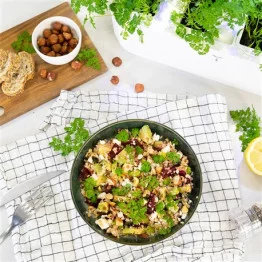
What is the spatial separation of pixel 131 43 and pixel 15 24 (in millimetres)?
416

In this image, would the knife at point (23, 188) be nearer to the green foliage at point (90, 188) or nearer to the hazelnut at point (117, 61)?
the green foliage at point (90, 188)

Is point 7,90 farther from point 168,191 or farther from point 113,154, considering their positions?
point 168,191

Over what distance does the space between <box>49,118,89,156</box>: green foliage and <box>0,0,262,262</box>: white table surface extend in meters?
0.13

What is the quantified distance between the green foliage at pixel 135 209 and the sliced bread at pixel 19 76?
1.67ft

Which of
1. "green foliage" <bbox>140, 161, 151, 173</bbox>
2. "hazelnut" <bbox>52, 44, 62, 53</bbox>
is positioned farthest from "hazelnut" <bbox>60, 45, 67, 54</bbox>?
"green foliage" <bbox>140, 161, 151, 173</bbox>

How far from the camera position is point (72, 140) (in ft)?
5.34

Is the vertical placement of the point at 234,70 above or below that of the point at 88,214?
above

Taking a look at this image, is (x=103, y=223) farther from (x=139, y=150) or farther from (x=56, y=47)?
(x=56, y=47)

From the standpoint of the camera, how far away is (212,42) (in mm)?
1400

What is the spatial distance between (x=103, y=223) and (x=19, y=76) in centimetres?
55

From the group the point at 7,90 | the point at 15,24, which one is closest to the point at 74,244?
the point at 7,90

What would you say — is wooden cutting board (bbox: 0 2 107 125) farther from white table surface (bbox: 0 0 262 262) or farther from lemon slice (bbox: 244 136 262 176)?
lemon slice (bbox: 244 136 262 176)

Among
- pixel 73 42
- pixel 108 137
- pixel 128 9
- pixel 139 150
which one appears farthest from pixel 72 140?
pixel 128 9

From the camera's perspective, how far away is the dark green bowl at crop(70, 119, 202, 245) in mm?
1515
